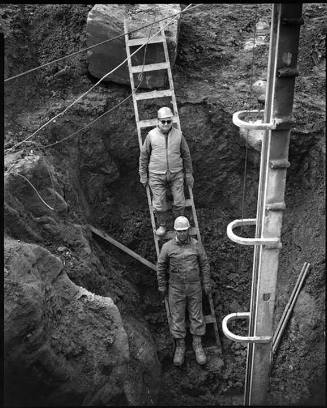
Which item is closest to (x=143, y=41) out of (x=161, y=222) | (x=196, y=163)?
(x=196, y=163)

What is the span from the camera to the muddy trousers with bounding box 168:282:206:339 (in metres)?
7.93

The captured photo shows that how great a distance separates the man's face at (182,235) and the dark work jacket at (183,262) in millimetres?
86

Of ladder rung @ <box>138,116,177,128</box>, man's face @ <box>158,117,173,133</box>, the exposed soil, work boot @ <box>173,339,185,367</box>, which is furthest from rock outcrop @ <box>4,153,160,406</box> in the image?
man's face @ <box>158,117,173,133</box>

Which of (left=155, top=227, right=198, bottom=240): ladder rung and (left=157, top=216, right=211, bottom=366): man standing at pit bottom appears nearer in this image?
(left=157, top=216, right=211, bottom=366): man standing at pit bottom

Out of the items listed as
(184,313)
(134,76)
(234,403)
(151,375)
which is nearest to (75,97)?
(134,76)

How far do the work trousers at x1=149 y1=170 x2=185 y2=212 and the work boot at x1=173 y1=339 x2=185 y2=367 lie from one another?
204 cm

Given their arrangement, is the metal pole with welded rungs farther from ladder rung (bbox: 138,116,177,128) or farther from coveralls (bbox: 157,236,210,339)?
ladder rung (bbox: 138,116,177,128)

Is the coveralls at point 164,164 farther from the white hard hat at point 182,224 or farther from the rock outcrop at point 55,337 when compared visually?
the rock outcrop at point 55,337

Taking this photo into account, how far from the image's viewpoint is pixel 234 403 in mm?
8164

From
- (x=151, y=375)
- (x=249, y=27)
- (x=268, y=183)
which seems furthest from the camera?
(x=249, y=27)

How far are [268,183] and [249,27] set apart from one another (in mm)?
5213

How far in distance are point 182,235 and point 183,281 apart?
726 mm

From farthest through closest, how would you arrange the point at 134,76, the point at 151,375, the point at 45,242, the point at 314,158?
the point at 134,76 → the point at 314,158 → the point at 151,375 → the point at 45,242

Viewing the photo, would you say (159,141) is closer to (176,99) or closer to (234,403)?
(176,99)
